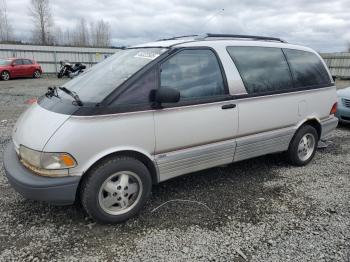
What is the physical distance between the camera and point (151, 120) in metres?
2.99

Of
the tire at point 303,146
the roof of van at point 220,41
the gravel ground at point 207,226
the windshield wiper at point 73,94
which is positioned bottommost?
the gravel ground at point 207,226

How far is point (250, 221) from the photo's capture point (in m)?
3.16

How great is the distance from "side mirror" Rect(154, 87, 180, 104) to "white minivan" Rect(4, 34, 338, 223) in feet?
0.03

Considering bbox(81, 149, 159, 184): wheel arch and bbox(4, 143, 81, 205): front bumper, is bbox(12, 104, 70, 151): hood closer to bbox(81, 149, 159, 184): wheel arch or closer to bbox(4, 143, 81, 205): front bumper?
bbox(4, 143, 81, 205): front bumper

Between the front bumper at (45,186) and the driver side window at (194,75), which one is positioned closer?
the front bumper at (45,186)

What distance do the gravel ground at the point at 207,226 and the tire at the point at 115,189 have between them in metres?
0.15

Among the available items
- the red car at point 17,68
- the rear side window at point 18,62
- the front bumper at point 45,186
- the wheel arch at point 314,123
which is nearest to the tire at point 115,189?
the front bumper at point 45,186

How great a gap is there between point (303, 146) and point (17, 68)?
19.4 m

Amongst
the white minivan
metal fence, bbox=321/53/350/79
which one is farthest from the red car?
metal fence, bbox=321/53/350/79

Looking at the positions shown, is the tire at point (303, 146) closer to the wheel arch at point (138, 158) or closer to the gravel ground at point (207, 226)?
the gravel ground at point (207, 226)

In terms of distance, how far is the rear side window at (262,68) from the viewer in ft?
12.2

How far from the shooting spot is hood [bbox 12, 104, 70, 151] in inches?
106

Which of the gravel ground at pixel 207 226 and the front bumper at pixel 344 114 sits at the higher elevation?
the front bumper at pixel 344 114

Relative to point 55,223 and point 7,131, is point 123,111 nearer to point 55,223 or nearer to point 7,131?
point 55,223
